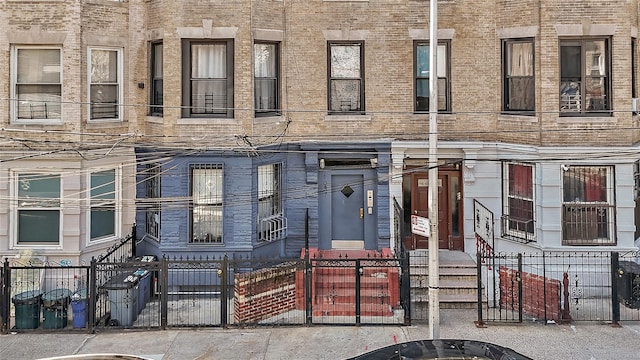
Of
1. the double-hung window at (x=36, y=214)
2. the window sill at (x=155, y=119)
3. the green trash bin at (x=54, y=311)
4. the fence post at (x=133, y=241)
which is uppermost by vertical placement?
the window sill at (x=155, y=119)

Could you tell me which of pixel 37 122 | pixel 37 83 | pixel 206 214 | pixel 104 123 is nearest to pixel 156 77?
pixel 104 123

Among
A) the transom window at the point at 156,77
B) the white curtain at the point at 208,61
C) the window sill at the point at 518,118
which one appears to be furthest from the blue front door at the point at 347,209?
the transom window at the point at 156,77

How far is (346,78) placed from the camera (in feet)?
52.9

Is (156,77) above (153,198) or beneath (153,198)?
above

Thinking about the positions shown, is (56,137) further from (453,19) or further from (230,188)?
(453,19)

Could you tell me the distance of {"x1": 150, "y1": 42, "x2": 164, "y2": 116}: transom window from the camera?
15.5m

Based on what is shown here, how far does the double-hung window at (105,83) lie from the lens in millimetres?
15203

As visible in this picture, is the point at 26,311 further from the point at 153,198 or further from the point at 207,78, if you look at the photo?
the point at 207,78

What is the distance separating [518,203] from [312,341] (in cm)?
695

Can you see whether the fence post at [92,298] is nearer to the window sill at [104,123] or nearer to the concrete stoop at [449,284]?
the window sill at [104,123]

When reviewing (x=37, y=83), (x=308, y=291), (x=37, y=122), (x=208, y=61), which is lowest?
(x=308, y=291)

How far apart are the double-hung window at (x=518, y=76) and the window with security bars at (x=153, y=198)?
9.19 metres

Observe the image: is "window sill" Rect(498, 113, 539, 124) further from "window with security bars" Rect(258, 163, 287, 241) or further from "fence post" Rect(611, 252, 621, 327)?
"window with security bars" Rect(258, 163, 287, 241)

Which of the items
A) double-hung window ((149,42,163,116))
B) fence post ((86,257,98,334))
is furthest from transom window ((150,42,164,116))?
fence post ((86,257,98,334))
